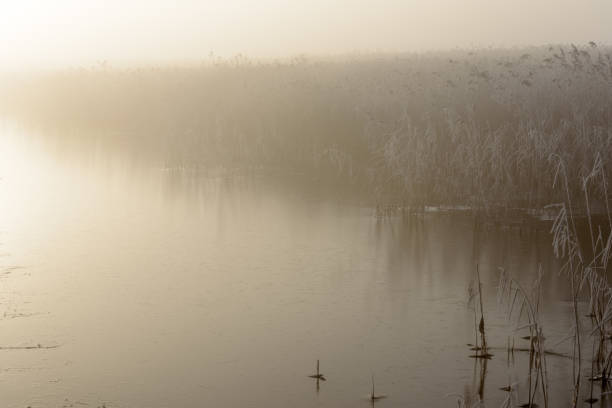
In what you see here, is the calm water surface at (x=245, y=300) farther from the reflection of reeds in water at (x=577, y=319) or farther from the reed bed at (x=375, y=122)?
the reed bed at (x=375, y=122)

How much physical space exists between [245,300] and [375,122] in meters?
7.37

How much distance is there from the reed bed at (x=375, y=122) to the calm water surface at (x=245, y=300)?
0.95 metres

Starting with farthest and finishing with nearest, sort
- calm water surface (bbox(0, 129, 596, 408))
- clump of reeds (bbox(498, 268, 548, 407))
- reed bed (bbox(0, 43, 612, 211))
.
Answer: reed bed (bbox(0, 43, 612, 211)) < calm water surface (bbox(0, 129, 596, 408)) < clump of reeds (bbox(498, 268, 548, 407))

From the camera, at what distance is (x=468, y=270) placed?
352 inches

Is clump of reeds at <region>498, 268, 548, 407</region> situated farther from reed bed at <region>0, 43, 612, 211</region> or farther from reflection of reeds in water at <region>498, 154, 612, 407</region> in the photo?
reed bed at <region>0, 43, 612, 211</region>

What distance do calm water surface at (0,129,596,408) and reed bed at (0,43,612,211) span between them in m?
0.95

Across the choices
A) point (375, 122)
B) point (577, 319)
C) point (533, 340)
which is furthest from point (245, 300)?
point (375, 122)

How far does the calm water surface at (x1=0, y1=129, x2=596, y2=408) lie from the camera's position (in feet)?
19.5

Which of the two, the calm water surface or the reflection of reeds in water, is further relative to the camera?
the calm water surface

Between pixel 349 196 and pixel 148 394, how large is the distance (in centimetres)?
724

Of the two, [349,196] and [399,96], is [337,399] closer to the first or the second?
[349,196]

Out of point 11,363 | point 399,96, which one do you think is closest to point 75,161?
point 399,96

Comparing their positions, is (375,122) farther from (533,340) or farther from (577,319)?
(577,319)

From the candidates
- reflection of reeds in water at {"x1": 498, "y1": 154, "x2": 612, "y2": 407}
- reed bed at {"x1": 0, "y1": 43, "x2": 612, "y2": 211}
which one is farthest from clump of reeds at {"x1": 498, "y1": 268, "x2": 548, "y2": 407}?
reed bed at {"x1": 0, "y1": 43, "x2": 612, "y2": 211}
